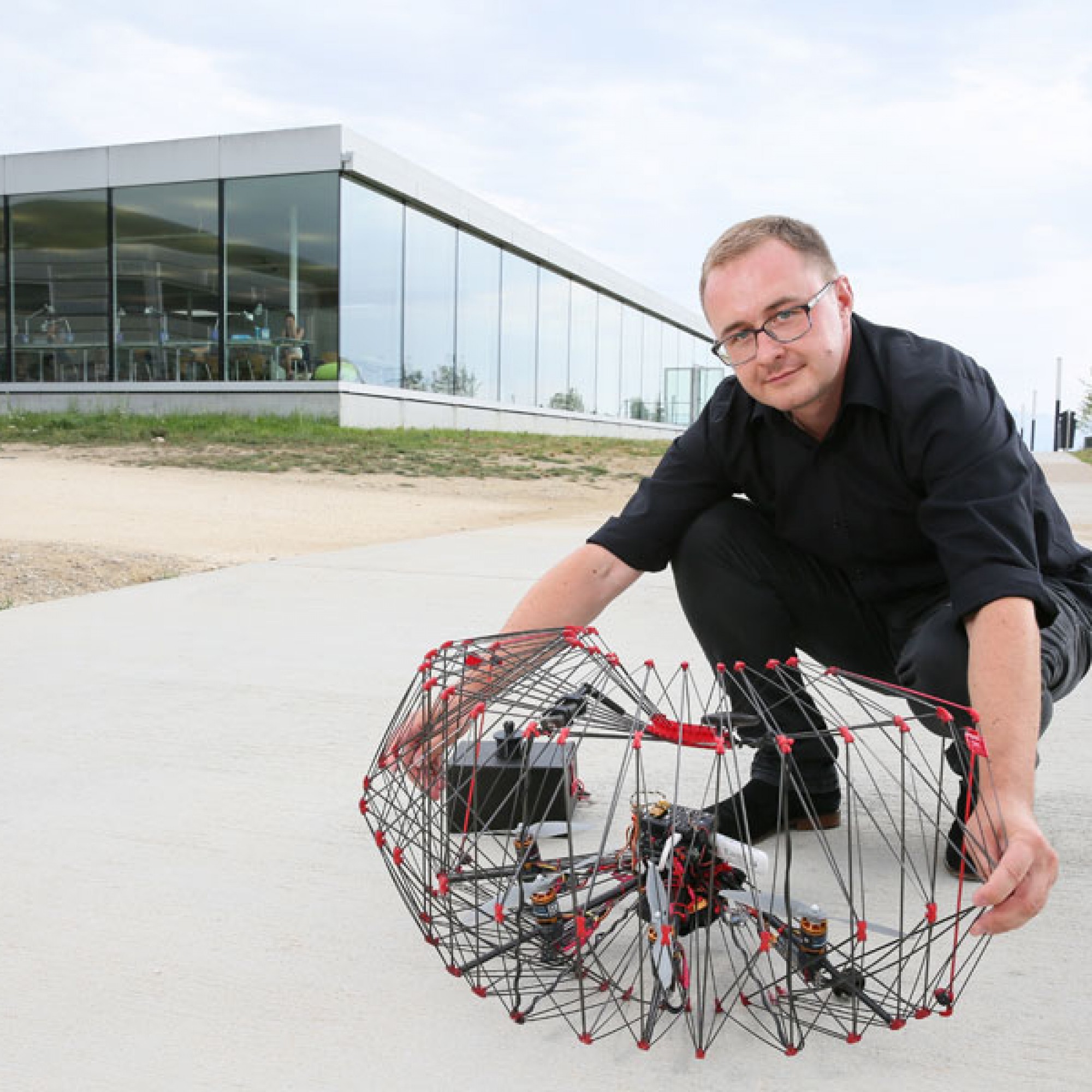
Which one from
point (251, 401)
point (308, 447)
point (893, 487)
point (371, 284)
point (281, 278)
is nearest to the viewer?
point (893, 487)

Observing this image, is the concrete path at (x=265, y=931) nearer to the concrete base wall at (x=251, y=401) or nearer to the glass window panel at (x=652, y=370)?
the concrete base wall at (x=251, y=401)

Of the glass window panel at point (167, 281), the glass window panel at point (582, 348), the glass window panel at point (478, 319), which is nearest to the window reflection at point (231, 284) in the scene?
the glass window panel at point (167, 281)

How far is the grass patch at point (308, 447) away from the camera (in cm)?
1259

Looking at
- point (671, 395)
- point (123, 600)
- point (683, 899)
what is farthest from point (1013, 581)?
point (671, 395)

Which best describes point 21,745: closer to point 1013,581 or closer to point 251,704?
point 251,704

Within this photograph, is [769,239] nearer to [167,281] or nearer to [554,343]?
[167,281]

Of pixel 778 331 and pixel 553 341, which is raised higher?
pixel 553 341

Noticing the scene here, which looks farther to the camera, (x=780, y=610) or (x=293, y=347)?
(x=293, y=347)

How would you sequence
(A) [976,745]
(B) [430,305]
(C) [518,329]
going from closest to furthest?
(A) [976,745] < (B) [430,305] < (C) [518,329]

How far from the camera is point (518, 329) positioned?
2275 centimetres

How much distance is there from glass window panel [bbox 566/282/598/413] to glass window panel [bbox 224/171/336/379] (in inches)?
371

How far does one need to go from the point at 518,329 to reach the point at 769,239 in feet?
70.1

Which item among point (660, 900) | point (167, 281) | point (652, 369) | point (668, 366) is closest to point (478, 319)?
point (167, 281)

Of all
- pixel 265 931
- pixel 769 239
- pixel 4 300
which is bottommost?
pixel 265 931
